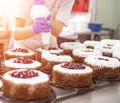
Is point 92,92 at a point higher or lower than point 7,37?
lower

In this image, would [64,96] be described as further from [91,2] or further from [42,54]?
[91,2]

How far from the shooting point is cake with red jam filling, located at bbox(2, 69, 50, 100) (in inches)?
48.9

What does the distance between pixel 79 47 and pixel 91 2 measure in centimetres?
329

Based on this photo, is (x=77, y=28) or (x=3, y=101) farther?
(x=77, y=28)

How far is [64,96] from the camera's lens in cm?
130

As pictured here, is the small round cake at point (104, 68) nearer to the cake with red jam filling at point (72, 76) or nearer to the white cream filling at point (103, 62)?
the white cream filling at point (103, 62)

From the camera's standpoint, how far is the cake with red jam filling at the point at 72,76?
146 cm

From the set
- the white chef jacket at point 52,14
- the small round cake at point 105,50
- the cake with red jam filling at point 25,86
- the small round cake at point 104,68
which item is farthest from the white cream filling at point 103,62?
the white chef jacket at point 52,14

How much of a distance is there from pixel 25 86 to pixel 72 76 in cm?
Answer: 33

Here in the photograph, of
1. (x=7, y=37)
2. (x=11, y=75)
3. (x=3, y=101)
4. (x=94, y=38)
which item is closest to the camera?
(x=3, y=101)

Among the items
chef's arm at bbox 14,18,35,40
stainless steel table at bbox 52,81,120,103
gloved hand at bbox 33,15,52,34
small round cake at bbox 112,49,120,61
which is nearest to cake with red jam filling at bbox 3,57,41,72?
stainless steel table at bbox 52,81,120,103

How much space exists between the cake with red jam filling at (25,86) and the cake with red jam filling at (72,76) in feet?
0.61

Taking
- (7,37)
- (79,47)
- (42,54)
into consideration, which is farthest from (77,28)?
(42,54)

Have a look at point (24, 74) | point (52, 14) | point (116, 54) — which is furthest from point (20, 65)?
point (52, 14)
